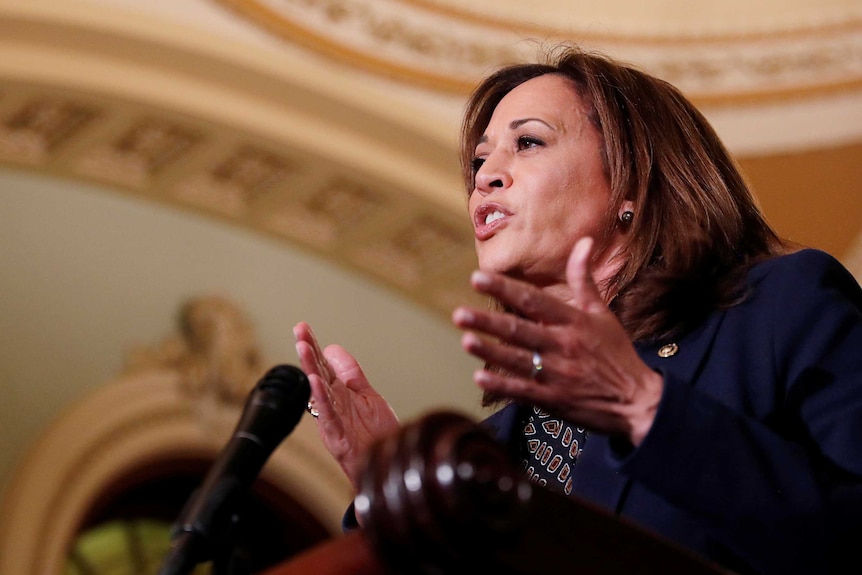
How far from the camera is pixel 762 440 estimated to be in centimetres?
128

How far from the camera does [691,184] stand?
75.7 inches

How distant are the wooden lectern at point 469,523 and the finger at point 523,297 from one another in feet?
0.58

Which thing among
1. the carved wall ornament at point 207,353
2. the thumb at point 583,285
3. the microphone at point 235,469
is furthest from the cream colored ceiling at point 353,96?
the thumb at point 583,285

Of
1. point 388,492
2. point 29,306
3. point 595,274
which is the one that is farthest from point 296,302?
point 388,492

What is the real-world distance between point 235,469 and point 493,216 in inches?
27.9

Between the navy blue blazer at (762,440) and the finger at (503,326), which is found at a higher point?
the finger at (503,326)

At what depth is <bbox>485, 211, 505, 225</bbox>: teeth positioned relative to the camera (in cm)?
196

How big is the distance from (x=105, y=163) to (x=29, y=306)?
2.29 ft

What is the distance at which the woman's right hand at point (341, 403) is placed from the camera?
1757 mm

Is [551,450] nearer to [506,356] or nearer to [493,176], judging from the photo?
[493,176]

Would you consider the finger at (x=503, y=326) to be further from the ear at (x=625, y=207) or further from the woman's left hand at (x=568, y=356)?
the ear at (x=625, y=207)

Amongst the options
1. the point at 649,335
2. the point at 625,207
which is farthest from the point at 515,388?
Answer: the point at 625,207

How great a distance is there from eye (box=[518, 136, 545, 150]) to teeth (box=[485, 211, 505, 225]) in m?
0.15

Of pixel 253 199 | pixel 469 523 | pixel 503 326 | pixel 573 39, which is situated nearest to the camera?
pixel 469 523
